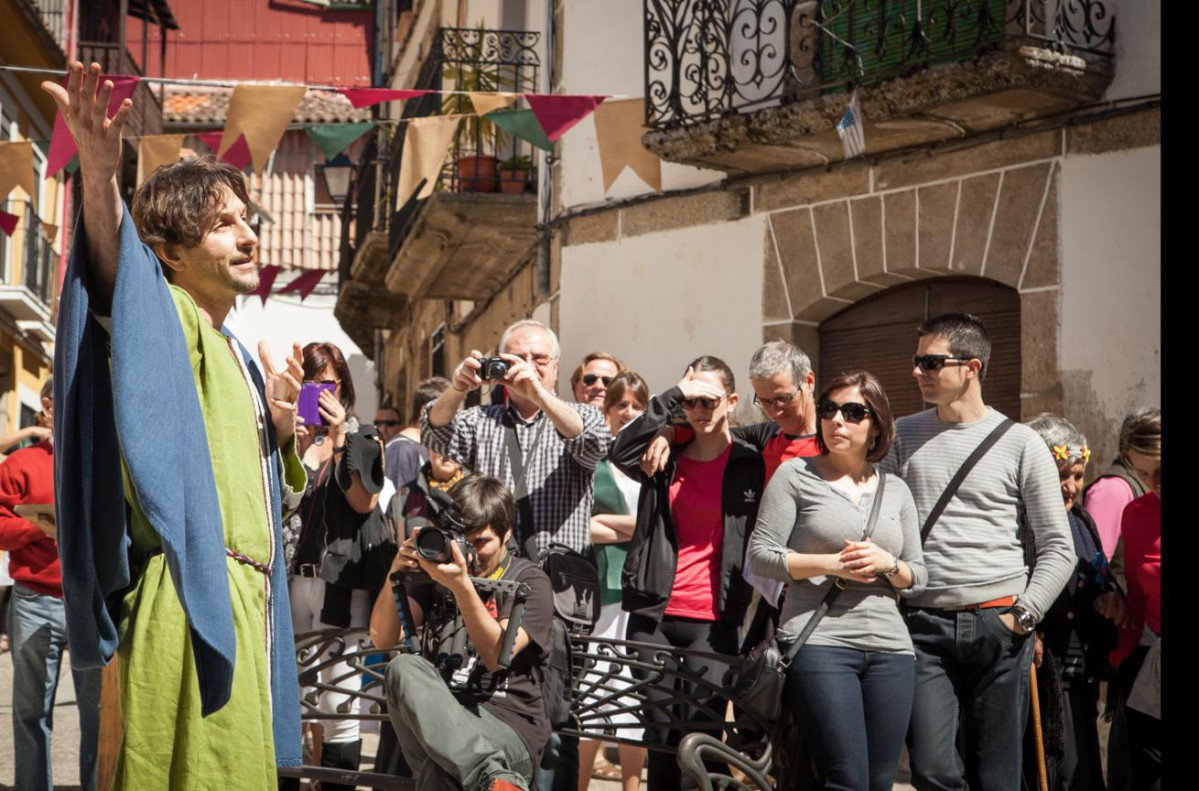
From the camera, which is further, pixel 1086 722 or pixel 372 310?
pixel 372 310

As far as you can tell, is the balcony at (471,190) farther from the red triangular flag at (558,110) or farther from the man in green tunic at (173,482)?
the man in green tunic at (173,482)

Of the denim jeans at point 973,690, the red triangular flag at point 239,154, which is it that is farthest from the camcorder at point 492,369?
the red triangular flag at point 239,154

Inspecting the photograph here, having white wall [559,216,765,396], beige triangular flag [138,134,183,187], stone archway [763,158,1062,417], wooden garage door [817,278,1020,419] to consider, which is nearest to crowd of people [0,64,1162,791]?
stone archway [763,158,1062,417]

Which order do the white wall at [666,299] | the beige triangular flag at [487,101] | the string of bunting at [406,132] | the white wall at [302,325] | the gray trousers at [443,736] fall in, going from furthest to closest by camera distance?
1. the white wall at [302,325]
2. the white wall at [666,299]
3. the beige triangular flag at [487,101]
4. the string of bunting at [406,132]
5. the gray trousers at [443,736]

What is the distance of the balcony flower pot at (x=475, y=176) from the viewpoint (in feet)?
45.0

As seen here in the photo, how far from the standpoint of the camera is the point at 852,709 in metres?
4.83

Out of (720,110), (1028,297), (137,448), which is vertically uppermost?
(720,110)

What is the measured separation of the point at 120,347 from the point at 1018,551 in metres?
3.61

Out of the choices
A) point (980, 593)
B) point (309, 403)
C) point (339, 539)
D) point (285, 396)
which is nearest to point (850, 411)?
point (980, 593)

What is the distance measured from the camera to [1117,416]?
814 centimetres

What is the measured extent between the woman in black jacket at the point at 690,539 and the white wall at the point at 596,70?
576 cm
